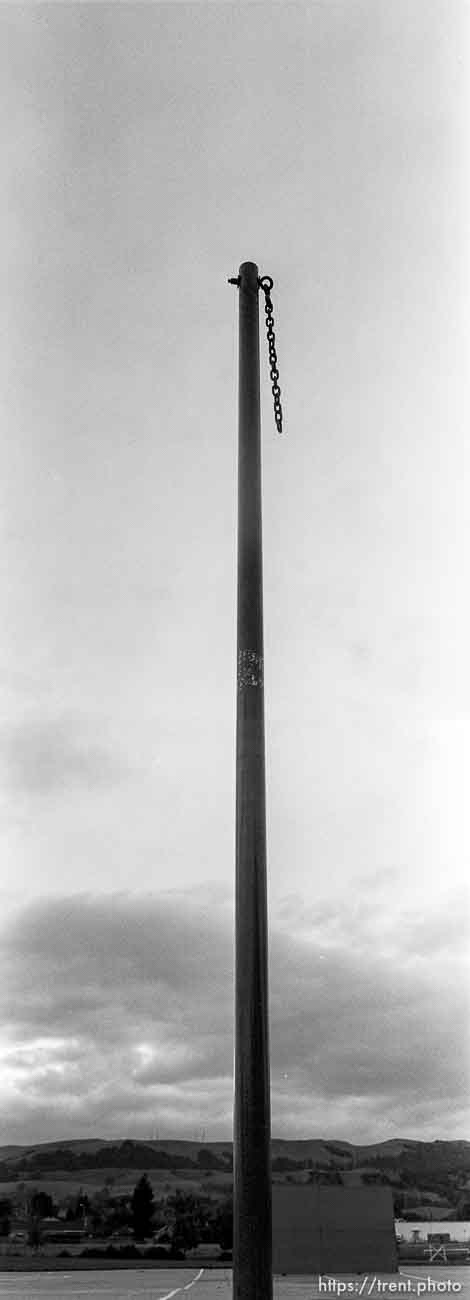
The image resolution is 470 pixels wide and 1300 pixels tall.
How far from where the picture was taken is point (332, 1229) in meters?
30.9

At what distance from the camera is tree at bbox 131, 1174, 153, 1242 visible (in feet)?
417

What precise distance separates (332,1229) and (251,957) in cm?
2822

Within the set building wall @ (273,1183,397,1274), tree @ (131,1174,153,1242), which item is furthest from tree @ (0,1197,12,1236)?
building wall @ (273,1183,397,1274)

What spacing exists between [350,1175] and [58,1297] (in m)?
88.3

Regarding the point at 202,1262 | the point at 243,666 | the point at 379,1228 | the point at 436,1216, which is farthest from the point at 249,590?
the point at 436,1216

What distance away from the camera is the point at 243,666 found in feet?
23.9

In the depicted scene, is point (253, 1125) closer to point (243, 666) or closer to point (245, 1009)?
point (245, 1009)

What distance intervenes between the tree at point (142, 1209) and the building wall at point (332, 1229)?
96.8m

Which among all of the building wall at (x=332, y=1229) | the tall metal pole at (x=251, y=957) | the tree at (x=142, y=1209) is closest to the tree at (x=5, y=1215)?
the tree at (x=142, y=1209)

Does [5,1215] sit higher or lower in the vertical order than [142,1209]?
higher

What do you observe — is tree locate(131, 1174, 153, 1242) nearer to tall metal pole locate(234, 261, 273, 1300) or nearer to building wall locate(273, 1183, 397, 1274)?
building wall locate(273, 1183, 397, 1274)

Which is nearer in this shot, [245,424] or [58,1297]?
[245,424]

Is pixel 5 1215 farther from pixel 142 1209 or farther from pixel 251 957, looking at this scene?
pixel 251 957

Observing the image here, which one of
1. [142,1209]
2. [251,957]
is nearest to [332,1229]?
[251,957]
